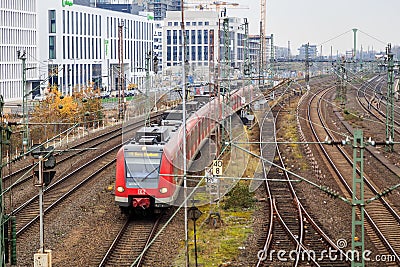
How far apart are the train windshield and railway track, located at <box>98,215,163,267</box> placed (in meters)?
1.13

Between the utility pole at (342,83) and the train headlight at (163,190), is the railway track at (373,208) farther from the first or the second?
the utility pole at (342,83)

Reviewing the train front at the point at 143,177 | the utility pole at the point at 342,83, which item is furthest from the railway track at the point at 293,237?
the utility pole at the point at 342,83

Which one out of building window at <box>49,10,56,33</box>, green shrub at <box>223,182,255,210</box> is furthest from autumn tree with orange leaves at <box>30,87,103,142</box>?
building window at <box>49,10,56,33</box>

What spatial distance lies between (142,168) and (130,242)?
2320 millimetres

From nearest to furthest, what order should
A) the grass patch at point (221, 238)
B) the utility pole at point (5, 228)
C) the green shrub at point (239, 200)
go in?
the utility pole at point (5, 228), the grass patch at point (221, 238), the green shrub at point (239, 200)

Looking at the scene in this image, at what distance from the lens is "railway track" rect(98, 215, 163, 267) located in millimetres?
14898

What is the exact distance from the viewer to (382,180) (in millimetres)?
24047

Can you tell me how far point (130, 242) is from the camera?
1647cm

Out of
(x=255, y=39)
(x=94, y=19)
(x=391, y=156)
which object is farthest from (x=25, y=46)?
(x=255, y=39)

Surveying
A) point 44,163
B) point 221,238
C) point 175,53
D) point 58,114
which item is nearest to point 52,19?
point 58,114

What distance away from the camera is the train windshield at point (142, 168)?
17891 mm

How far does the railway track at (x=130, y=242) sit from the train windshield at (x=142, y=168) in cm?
113

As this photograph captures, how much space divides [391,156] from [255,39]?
122 meters

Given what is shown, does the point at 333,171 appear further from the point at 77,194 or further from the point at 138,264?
the point at 138,264
